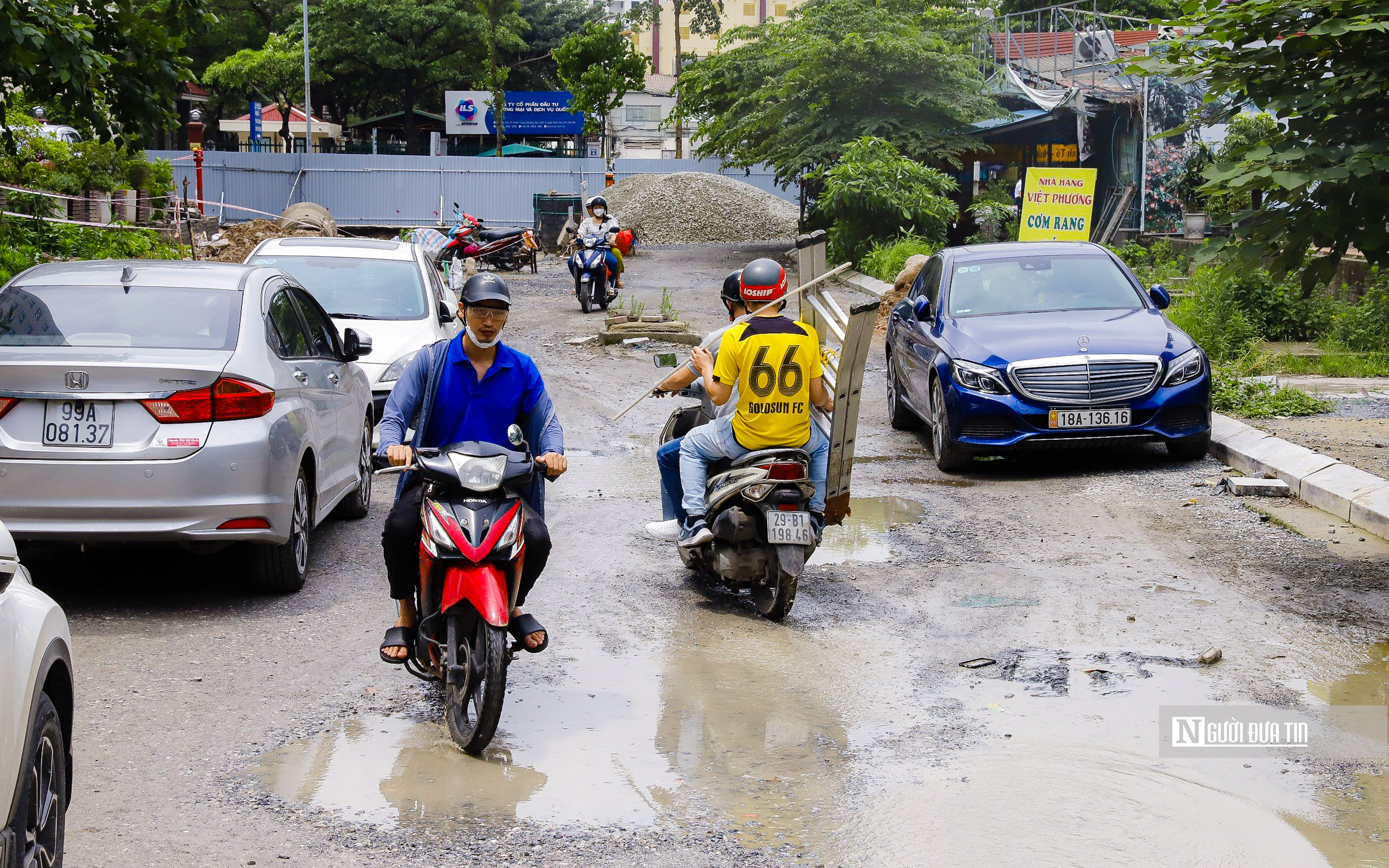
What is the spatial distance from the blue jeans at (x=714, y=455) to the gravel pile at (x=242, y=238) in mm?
22863

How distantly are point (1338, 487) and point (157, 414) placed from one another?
23.2ft

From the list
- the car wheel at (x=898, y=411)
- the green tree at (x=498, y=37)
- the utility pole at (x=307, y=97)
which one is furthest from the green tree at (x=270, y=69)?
the car wheel at (x=898, y=411)

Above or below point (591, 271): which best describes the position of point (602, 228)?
above

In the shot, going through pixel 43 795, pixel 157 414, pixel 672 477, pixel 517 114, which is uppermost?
pixel 517 114

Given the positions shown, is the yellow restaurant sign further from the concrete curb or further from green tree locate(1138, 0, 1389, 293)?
green tree locate(1138, 0, 1389, 293)

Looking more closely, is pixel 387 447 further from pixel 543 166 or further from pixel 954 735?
pixel 543 166

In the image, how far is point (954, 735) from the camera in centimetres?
528

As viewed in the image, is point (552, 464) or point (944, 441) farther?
point (944, 441)

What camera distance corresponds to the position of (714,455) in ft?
23.4

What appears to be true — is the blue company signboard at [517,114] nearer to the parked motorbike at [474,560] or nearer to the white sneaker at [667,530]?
Answer: the white sneaker at [667,530]

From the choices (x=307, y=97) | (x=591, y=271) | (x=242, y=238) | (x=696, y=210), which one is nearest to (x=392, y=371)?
(x=591, y=271)

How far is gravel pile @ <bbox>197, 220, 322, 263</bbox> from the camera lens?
29191mm

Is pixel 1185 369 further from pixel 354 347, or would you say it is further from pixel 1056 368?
pixel 354 347

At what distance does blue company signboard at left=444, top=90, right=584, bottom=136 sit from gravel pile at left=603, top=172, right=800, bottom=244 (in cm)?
1348
